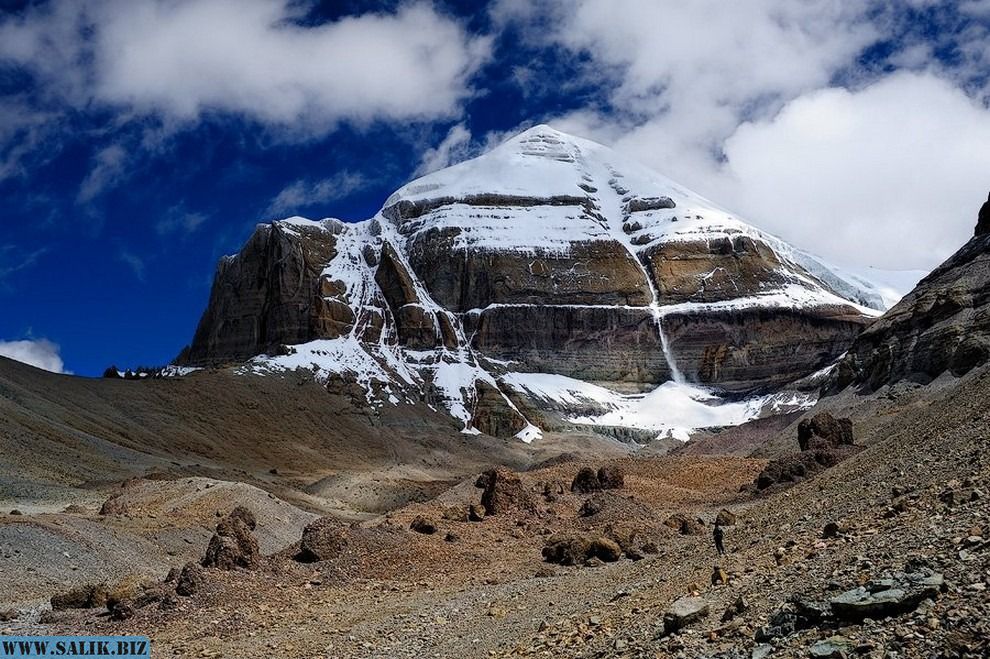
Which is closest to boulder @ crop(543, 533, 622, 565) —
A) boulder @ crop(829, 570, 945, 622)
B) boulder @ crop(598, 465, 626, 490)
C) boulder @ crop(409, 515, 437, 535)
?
boulder @ crop(409, 515, 437, 535)

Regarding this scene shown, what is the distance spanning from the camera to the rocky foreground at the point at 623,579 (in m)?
7.68

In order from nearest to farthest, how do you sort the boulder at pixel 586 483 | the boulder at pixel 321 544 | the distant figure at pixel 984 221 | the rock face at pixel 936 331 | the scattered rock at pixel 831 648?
the scattered rock at pixel 831 648, the boulder at pixel 321 544, the boulder at pixel 586 483, the rock face at pixel 936 331, the distant figure at pixel 984 221

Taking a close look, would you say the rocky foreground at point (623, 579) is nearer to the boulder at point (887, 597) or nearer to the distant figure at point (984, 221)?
the boulder at point (887, 597)

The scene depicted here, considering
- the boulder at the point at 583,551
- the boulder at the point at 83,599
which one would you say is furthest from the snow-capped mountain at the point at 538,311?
the boulder at the point at 83,599

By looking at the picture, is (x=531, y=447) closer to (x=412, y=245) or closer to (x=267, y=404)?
(x=267, y=404)

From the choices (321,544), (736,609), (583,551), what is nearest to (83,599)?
(321,544)

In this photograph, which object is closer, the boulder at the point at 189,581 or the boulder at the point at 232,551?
the boulder at the point at 189,581

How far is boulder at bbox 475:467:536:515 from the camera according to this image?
28.5m

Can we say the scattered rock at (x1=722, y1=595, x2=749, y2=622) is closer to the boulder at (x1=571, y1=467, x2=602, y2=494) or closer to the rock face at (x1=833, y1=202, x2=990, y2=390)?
the boulder at (x1=571, y1=467, x2=602, y2=494)

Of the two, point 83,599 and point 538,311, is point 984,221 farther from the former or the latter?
point 538,311

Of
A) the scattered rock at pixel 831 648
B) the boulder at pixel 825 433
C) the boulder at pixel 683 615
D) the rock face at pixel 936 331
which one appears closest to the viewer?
the scattered rock at pixel 831 648

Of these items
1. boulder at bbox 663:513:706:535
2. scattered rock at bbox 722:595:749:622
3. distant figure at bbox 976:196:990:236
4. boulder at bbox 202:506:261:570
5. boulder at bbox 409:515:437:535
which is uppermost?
distant figure at bbox 976:196:990:236

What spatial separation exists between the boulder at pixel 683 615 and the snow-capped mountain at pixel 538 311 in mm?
106112

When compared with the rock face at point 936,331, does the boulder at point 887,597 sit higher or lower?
lower
